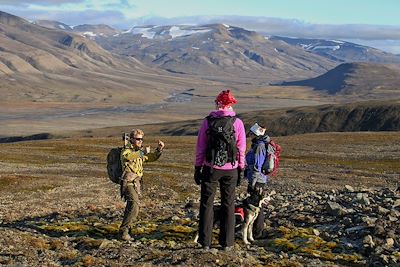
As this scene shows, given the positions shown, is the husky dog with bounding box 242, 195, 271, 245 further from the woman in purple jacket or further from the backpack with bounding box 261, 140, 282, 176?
the woman in purple jacket

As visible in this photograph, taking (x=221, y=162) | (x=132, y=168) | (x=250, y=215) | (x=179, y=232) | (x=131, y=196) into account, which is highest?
(x=221, y=162)

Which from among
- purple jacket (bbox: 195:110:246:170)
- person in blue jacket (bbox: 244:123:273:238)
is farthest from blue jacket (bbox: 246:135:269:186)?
purple jacket (bbox: 195:110:246:170)

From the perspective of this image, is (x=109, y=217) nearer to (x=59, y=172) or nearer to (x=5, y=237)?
(x=5, y=237)

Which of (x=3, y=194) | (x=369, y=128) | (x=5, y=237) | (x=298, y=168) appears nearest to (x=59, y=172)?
(x=3, y=194)

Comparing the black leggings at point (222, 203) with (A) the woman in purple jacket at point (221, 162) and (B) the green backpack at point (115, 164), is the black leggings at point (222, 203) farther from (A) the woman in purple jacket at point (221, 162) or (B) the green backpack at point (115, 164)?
(B) the green backpack at point (115, 164)

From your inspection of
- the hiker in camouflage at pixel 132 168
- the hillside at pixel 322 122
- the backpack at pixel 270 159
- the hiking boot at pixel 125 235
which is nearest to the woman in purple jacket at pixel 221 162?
the backpack at pixel 270 159

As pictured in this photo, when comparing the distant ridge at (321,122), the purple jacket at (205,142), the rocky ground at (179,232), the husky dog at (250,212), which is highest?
the purple jacket at (205,142)

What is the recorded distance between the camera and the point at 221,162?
46.1 ft

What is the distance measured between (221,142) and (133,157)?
336 centimetres

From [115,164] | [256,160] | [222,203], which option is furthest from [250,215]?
[115,164]

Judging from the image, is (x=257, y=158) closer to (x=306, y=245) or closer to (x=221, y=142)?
(x=221, y=142)

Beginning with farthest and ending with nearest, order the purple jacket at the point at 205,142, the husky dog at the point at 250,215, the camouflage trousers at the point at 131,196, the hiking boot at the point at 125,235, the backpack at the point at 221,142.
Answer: the hiking boot at the point at 125,235, the camouflage trousers at the point at 131,196, the husky dog at the point at 250,215, the purple jacket at the point at 205,142, the backpack at the point at 221,142

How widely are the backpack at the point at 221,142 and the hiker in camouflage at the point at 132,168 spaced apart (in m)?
2.32

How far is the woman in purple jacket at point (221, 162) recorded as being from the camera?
14.0 metres
